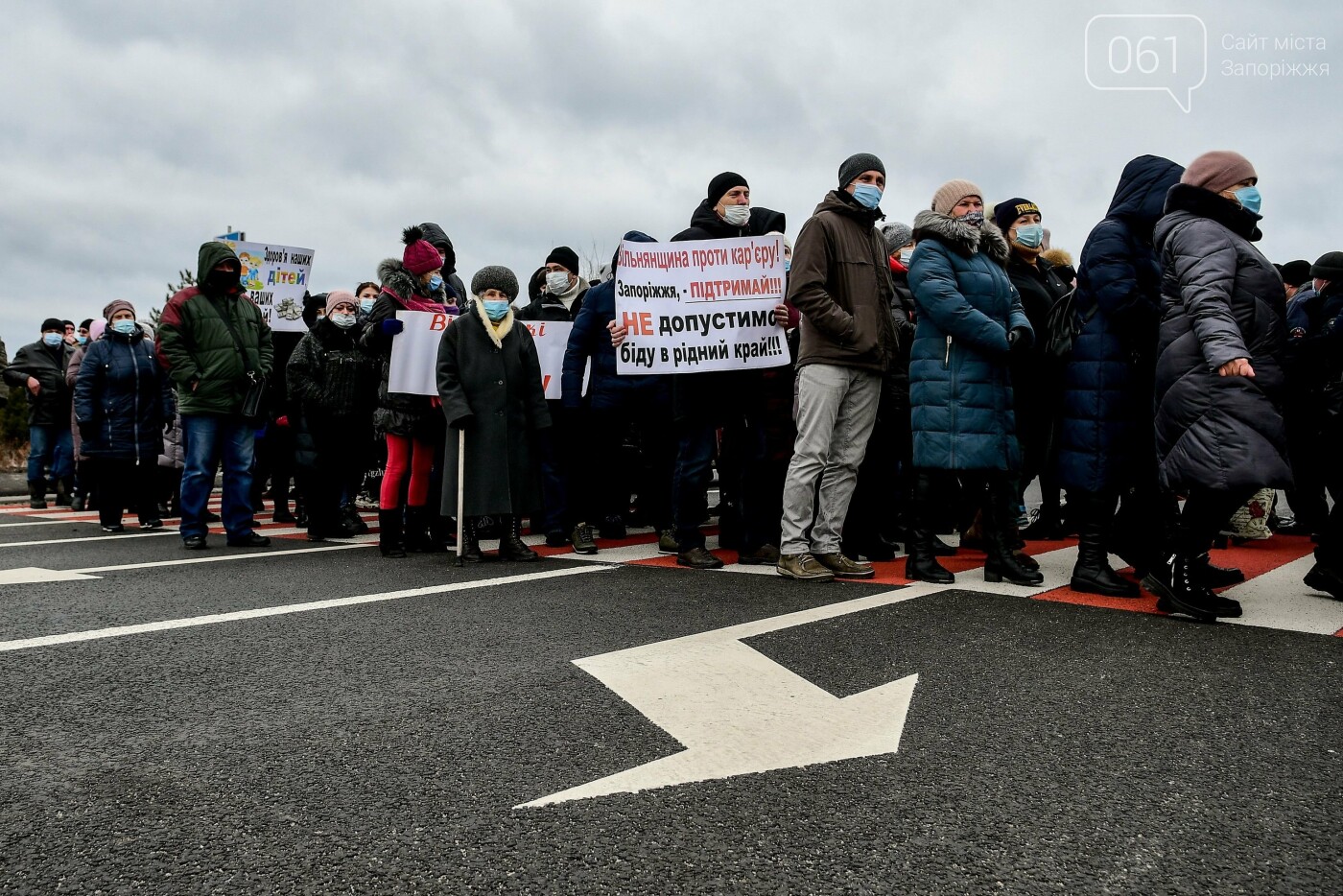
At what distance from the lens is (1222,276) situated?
4383mm

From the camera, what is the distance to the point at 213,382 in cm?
772

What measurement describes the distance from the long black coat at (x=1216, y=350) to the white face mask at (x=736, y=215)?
8.47 feet

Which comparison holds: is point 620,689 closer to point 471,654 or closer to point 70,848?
point 471,654

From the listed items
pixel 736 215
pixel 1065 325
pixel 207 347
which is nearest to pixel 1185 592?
pixel 1065 325

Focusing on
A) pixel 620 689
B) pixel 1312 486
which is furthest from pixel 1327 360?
pixel 620 689

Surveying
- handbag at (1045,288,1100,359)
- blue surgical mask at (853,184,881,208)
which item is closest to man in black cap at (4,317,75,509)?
blue surgical mask at (853,184,881,208)

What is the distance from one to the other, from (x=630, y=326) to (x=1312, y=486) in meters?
5.13

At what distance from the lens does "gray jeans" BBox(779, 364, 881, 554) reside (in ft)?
18.5

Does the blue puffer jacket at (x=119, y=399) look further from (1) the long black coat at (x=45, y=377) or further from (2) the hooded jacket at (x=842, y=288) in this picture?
(2) the hooded jacket at (x=842, y=288)

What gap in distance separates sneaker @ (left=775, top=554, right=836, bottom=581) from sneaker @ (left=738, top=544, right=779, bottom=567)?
70cm

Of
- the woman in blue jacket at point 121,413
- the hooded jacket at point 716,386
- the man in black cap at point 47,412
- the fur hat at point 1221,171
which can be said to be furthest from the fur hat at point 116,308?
the fur hat at point 1221,171

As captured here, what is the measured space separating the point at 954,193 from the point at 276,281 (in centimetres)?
807

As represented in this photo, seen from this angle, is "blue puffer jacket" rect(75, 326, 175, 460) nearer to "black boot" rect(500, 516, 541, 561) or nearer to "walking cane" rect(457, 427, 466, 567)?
"walking cane" rect(457, 427, 466, 567)

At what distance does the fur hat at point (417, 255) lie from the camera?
295 inches
